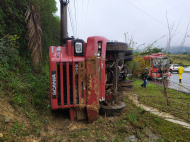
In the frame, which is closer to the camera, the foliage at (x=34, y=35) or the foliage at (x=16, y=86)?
the foliage at (x=16, y=86)

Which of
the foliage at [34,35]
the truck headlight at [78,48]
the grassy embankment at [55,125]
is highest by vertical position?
the foliage at [34,35]

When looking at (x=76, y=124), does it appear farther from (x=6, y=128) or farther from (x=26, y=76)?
(x=26, y=76)

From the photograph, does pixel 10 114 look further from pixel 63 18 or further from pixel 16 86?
pixel 63 18

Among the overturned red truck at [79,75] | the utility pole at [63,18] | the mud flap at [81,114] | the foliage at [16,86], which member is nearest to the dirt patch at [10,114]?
the foliage at [16,86]

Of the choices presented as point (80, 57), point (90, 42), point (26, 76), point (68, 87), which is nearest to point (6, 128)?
point (68, 87)

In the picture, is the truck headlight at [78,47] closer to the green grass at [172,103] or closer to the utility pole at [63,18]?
the green grass at [172,103]

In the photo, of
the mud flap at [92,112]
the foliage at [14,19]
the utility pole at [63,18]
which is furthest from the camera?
the utility pole at [63,18]

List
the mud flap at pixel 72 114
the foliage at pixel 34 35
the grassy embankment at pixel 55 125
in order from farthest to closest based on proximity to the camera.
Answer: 1. the foliage at pixel 34 35
2. the mud flap at pixel 72 114
3. the grassy embankment at pixel 55 125

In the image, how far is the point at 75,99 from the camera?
3.01m

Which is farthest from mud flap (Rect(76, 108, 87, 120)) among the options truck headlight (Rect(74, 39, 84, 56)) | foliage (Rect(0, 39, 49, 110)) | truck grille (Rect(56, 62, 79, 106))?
truck headlight (Rect(74, 39, 84, 56))

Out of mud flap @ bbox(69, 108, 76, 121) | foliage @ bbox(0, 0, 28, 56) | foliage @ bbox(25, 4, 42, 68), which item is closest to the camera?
mud flap @ bbox(69, 108, 76, 121)

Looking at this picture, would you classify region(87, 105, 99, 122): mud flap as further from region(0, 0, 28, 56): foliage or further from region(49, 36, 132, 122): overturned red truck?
region(0, 0, 28, 56): foliage

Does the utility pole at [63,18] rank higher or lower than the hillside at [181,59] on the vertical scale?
higher

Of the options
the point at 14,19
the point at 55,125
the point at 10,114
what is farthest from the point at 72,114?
the point at 14,19
